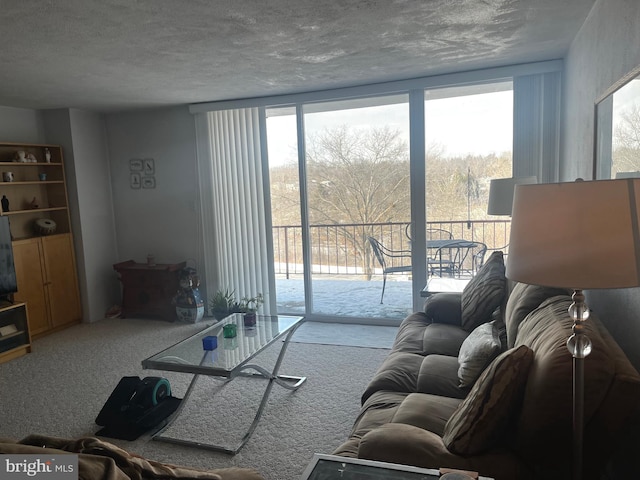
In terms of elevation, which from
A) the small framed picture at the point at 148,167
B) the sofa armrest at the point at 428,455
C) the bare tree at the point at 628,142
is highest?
the small framed picture at the point at 148,167

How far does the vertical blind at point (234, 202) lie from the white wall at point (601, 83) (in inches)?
113

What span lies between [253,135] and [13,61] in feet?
7.22

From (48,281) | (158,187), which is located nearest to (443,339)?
(158,187)

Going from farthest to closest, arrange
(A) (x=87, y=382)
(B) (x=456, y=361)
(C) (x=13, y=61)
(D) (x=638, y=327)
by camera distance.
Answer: (A) (x=87, y=382) < (C) (x=13, y=61) < (B) (x=456, y=361) < (D) (x=638, y=327)

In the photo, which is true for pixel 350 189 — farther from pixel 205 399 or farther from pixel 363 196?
pixel 205 399

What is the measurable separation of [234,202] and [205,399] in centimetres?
236

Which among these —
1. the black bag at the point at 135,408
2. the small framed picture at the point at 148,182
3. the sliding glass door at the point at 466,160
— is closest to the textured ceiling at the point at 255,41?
the sliding glass door at the point at 466,160

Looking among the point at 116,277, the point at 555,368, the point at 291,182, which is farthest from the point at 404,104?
the point at 116,277

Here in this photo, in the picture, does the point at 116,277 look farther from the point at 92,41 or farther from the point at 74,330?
the point at 92,41

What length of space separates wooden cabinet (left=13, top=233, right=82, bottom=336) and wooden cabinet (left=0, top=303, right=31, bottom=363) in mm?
447

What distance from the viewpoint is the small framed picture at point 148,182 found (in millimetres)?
5316

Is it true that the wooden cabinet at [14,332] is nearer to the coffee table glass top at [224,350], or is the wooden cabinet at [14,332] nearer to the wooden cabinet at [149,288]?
the wooden cabinet at [149,288]

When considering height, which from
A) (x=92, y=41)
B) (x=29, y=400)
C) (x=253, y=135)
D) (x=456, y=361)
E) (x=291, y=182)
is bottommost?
(x=29, y=400)

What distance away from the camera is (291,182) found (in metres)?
4.95
